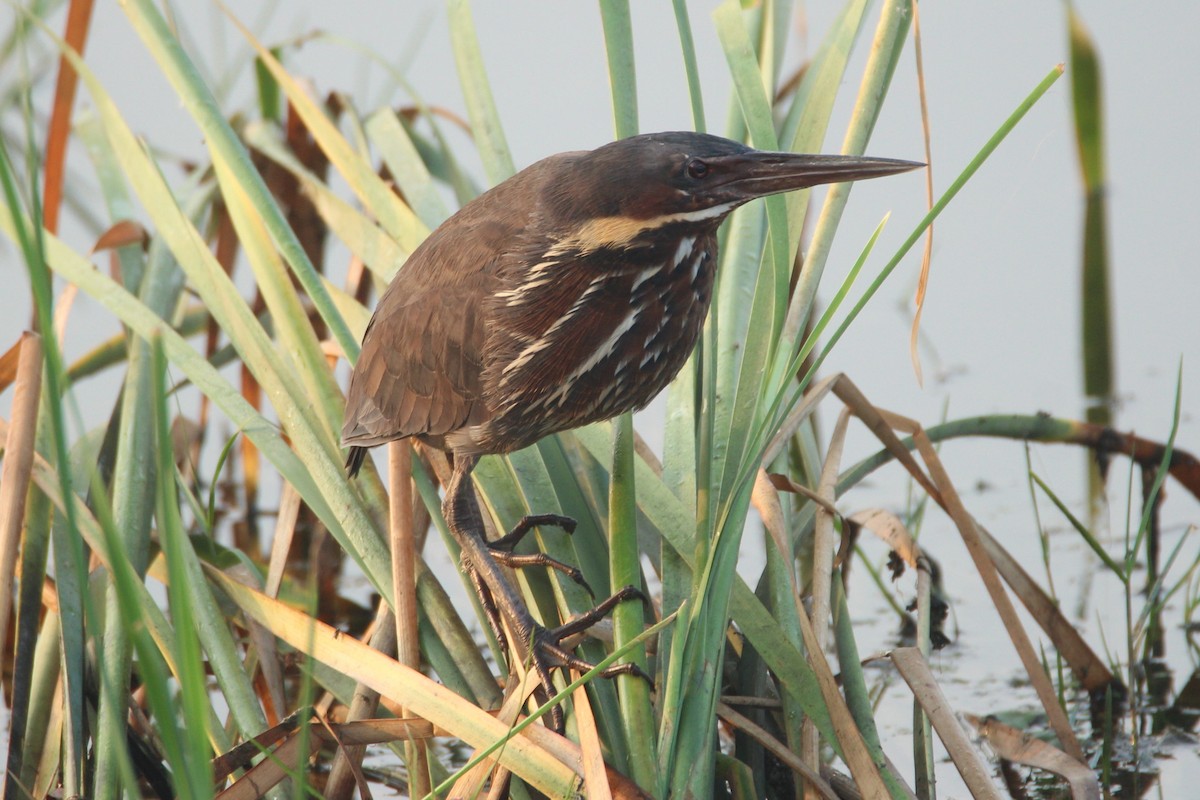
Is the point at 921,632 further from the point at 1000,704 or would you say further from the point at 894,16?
the point at 894,16

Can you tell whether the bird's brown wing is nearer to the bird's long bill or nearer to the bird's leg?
the bird's leg

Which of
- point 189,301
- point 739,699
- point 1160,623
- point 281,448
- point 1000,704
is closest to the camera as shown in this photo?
point 739,699

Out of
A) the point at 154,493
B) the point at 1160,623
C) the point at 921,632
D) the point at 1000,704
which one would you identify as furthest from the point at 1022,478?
the point at 154,493

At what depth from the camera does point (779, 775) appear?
262 cm

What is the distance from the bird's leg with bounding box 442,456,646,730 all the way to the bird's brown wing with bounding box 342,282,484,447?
15 cm

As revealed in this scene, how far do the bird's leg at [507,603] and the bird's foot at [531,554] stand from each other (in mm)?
25

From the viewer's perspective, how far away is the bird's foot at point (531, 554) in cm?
261

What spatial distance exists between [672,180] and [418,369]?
2.67ft

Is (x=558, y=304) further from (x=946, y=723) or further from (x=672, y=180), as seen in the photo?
(x=946, y=723)

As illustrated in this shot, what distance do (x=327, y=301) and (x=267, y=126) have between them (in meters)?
1.67

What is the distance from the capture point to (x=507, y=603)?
2.66 meters

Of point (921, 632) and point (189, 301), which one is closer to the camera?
point (921, 632)

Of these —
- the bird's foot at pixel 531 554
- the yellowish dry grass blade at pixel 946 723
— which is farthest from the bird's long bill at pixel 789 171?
the yellowish dry grass blade at pixel 946 723

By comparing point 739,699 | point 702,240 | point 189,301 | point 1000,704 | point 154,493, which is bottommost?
point 1000,704
